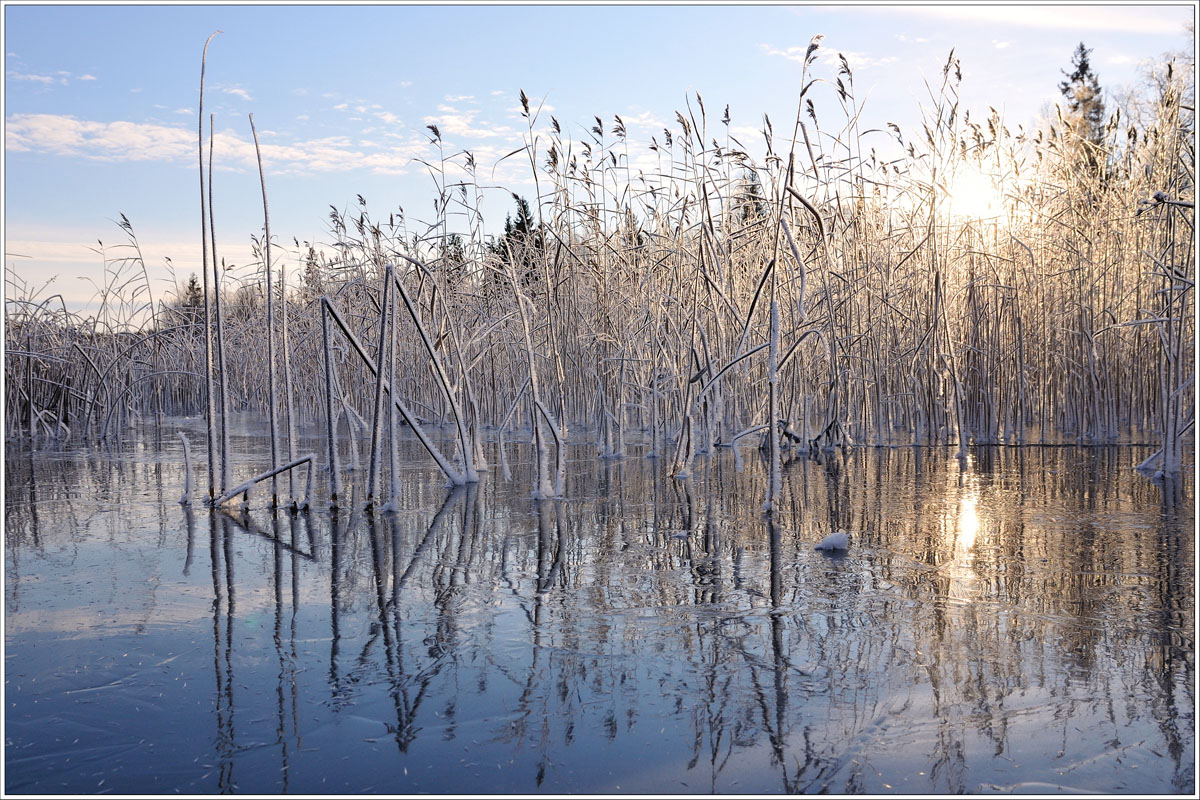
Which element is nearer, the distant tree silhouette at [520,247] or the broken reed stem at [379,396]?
the broken reed stem at [379,396]

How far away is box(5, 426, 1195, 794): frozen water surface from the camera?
2.13 meters

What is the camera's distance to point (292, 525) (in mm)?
5082

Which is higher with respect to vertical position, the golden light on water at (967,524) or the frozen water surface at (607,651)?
the golden light on water at (967,524)

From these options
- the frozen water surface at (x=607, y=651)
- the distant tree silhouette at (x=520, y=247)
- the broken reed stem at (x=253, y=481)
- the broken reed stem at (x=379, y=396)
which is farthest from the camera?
the distant tree silhouette at (x=520, y=247)

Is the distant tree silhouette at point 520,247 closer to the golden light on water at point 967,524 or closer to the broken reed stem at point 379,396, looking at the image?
the broken reed stem at point 379,396

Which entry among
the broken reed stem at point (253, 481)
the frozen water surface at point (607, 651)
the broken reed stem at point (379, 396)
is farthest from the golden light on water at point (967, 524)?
the broken reed stem at point (253, 481)

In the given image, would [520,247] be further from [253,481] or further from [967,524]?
[967,524]

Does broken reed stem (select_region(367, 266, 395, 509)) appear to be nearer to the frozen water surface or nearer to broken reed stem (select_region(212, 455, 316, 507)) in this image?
the frozen water surface

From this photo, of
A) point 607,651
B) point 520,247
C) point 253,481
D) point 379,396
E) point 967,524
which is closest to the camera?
point 607,651

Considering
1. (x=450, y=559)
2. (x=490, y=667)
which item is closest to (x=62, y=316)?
A: (x=450, y=559)

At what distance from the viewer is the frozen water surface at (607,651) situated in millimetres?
2129

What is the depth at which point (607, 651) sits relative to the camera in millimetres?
2859

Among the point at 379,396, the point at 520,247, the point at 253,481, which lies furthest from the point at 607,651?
the point at 520,247

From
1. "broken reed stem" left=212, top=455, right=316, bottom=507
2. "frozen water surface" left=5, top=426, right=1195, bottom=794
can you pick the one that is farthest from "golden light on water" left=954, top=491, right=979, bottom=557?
"broken reed stem" left=212, top=455, right=316, bottom=507
